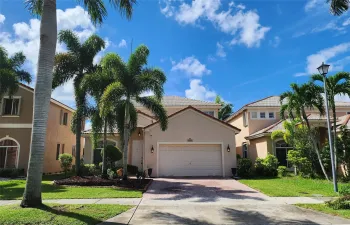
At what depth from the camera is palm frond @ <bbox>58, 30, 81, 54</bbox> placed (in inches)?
709

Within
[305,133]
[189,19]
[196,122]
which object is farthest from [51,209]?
[305,133]

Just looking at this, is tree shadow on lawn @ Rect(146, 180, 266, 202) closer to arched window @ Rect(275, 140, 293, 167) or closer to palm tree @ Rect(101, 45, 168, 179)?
palm tree @ Rect(101, 45, 168, 179)

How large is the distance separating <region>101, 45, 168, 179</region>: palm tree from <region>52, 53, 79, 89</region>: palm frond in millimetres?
4111

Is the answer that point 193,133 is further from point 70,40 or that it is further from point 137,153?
point 70,40

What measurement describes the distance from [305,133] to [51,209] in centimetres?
1573

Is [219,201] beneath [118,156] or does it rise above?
beneath

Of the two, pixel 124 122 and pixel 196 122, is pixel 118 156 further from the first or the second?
pixel 196 122

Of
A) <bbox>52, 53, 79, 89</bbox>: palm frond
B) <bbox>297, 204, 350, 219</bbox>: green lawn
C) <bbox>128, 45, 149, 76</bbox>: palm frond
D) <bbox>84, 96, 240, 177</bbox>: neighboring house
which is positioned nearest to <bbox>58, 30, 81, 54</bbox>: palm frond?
<bbox>52, 53, 79, 89</bbox>: palm frond

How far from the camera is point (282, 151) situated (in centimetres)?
2141

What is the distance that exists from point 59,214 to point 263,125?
20898 mm

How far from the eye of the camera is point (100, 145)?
72.3 feet

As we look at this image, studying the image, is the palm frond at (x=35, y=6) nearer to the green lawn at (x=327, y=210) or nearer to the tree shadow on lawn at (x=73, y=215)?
the tree shadow on lawn at (x=73, y=215)

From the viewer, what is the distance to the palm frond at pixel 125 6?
35.3ft

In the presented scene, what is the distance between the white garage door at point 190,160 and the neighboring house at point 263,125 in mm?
4798
